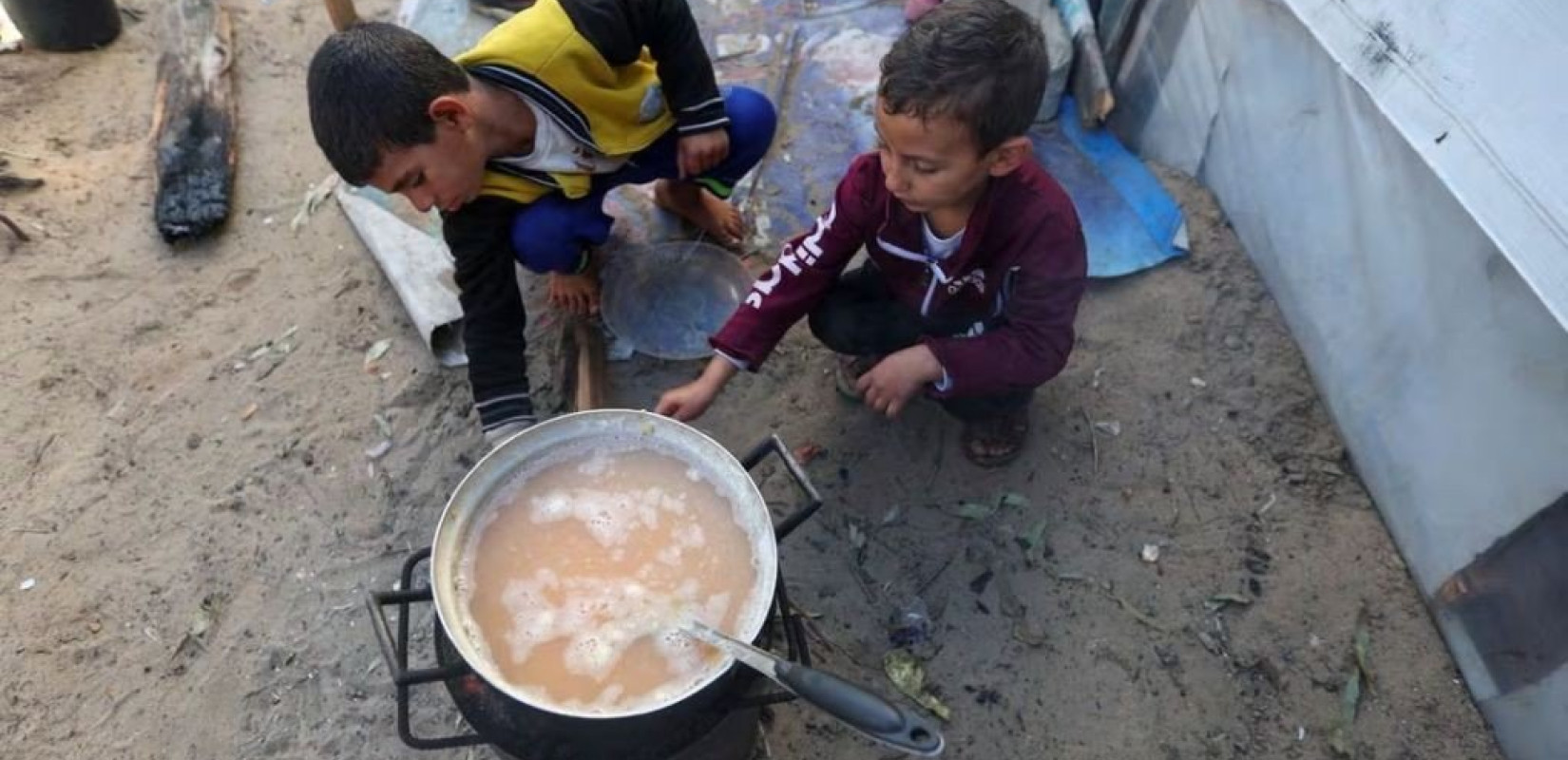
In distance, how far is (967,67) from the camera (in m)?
1.71

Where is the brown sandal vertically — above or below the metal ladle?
below

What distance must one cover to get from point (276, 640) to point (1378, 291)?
2.81 m

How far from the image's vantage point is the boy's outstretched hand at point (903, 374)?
6.87 ft

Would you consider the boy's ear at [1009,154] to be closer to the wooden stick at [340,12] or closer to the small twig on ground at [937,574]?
the small twig on ground at [937,574]

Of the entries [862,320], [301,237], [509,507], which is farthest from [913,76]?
[301,237]

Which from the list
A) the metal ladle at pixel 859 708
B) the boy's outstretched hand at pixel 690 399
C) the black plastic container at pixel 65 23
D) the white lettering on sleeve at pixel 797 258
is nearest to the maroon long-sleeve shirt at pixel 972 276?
the white lettering on sleeve at pixel 797 258

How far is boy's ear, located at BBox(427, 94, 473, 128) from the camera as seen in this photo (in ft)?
6.42

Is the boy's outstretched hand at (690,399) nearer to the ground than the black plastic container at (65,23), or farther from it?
farther from it

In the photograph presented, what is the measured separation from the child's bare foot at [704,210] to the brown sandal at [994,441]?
103 centimetres

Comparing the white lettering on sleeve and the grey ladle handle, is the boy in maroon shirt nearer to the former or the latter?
the white lettering on sleeve

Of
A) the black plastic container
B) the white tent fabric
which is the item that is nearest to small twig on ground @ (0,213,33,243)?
the black plastic container

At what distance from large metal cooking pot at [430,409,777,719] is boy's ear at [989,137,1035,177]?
0.77m

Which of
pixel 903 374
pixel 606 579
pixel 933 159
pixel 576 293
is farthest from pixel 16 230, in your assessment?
pixel 933 159

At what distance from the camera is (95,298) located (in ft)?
9.98
